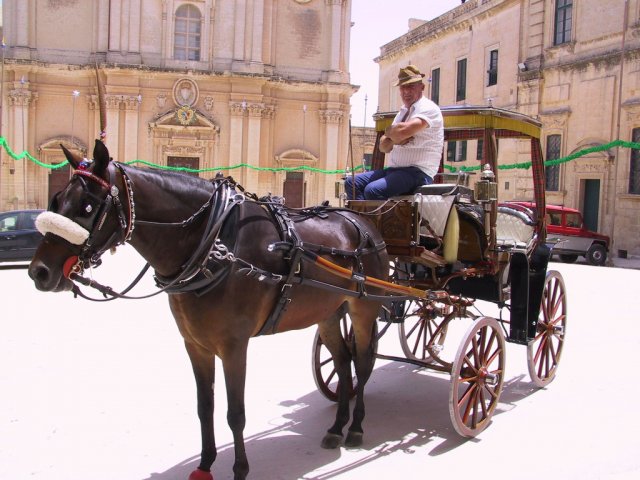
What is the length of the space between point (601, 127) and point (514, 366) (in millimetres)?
18364

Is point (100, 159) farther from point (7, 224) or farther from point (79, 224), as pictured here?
point (7, 224)

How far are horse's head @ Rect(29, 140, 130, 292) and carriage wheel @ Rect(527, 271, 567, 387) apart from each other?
4.30 metres

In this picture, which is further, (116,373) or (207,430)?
(116,373)

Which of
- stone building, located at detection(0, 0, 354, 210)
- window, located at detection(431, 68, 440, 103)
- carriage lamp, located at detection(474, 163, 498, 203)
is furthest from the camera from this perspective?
window, located at detection(431, 68, 440, 103)

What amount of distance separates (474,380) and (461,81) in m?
29.1

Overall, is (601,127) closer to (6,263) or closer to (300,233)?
(6,263)

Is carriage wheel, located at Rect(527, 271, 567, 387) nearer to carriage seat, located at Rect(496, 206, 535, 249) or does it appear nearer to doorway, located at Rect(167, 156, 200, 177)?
carriage seat, located at Rect(496, 206, 535, 249)

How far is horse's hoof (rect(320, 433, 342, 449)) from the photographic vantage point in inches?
190

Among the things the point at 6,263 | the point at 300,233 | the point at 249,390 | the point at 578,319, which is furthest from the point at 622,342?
the point at 6,263

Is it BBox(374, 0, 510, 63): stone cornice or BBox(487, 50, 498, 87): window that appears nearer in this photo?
BBox(487, 50, 498, 87): window

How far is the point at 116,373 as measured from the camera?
660 cm

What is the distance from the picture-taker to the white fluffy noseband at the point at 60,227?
326 cm

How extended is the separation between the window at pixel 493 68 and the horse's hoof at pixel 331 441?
26.9 m

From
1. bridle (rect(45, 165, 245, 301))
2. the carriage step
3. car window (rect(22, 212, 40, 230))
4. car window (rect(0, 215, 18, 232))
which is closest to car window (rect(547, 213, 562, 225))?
car window (rect(22, 212, 40, 230))
